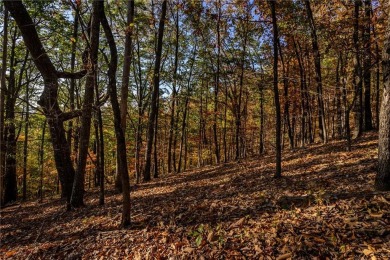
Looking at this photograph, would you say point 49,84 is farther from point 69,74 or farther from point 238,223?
point 238,223

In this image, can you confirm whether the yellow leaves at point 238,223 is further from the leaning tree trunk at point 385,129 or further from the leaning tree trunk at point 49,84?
the leaning tree trunk at point 49,84

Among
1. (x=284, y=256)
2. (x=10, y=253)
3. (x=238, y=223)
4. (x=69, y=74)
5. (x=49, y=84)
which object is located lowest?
(x=10, y=253)

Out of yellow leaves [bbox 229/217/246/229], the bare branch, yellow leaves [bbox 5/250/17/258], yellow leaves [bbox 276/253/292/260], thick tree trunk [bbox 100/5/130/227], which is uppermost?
the bare branch

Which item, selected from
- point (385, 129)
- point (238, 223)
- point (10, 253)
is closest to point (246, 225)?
point (238, 223)

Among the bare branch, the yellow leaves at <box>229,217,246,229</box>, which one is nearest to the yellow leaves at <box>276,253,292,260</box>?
the yellow leaves at <box>229,217,246,229</box>

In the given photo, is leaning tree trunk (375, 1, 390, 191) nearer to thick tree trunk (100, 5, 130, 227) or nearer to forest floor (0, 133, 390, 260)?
forest floor (0, 133, 390, 260)

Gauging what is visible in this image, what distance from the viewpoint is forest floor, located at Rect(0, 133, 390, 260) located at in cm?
387

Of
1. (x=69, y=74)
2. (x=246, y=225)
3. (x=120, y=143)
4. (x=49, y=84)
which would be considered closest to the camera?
(x=246, y=225)

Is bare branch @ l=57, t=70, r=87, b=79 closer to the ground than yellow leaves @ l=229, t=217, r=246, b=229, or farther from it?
farther from it

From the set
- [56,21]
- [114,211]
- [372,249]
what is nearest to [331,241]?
[372,249]

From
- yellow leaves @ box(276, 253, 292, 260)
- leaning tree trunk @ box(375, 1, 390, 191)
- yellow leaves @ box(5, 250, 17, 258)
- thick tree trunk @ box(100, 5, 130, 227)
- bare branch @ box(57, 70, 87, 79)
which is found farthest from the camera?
bare branch @ box(57, 70, 87, 79)

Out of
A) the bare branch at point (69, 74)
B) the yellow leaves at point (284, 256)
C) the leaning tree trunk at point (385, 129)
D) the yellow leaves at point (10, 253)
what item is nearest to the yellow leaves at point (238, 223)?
the yellow leaves at point (284, 256)

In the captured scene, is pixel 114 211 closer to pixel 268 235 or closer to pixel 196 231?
pixel 196 231

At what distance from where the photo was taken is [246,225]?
4.77 meters
